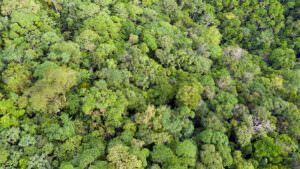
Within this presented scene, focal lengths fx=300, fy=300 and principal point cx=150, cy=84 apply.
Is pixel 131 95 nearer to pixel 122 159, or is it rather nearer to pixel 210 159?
pixel 122 159

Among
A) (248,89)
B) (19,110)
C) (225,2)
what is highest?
(225,2)

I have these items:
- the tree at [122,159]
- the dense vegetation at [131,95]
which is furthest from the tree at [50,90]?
the tree at [122,159]

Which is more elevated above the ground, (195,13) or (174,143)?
(195,13)

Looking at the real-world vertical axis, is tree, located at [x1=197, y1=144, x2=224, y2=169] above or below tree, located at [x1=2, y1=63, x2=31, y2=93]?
below

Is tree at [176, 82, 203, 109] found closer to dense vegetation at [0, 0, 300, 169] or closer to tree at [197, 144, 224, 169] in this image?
dense vegetation at [0, 0, 300, 169]

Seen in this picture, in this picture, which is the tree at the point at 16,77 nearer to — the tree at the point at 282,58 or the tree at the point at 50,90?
the tree at the point at 50,90

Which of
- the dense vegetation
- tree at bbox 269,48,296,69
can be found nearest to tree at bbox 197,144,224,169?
the dense vegetation

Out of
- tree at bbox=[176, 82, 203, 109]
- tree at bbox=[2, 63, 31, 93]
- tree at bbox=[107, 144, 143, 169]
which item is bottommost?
tree at bbox=[107, 144, 143, 169]

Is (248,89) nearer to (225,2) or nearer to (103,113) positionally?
(103,113)

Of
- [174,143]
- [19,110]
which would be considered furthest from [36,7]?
[174,143]
